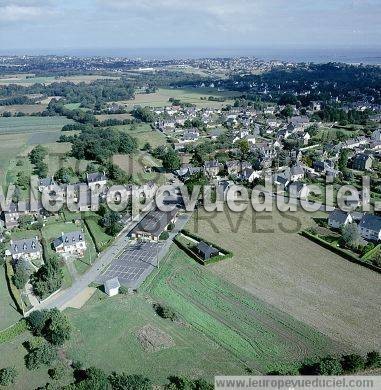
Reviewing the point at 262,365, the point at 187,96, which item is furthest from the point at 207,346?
the point at 187,96

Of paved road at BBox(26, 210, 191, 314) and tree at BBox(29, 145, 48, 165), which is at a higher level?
tree at BBox(29, 145, 48, 165)

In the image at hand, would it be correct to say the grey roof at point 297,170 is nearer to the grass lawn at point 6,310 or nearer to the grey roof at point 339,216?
the grey roof at point 339,216

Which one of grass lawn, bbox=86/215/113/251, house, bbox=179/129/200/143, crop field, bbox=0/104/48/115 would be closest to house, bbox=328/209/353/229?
grass lawn, bbox=86/215/113/251

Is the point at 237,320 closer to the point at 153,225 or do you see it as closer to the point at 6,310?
the point at 153,225

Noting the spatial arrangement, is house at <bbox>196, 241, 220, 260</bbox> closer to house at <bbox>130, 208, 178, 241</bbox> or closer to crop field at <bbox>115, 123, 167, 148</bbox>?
house at <bbox>130, 208, 178, 241</bbox>

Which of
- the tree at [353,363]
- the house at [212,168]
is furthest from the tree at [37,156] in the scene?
the tree at [353,363]

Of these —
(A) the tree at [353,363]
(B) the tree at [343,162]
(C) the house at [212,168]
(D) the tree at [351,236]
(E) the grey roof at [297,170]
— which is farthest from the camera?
(C) the house at [212,168]
